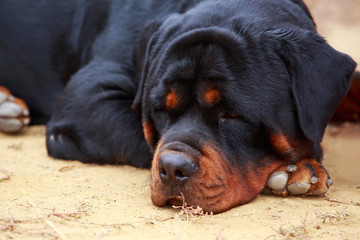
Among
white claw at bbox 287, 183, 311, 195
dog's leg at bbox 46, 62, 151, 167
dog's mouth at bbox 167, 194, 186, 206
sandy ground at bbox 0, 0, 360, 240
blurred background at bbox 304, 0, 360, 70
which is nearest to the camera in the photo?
sandy ground at bbox 0, 0, 360, 240

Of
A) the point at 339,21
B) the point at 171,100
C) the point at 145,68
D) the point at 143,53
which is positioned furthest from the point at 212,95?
the point at 339,21

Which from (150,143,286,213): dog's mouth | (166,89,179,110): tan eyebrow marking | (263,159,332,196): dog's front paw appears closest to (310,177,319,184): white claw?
(263,159,332,196): dog's front paw

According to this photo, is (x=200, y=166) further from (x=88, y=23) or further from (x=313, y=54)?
(x=88, y=23)

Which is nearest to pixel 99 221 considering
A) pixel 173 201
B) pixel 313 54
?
pixel 173 201

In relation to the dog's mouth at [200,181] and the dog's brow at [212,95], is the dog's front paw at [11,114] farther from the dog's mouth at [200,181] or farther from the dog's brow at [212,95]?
the dog's brow at [212,95]

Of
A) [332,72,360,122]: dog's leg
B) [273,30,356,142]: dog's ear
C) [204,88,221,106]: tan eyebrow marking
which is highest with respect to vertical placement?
[273,30,356,142]: dog's ear

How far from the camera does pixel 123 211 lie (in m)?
2.40

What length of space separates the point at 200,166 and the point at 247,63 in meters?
0.62

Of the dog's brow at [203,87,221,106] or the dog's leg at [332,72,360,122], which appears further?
the dog's leg at [332,72,360,122]

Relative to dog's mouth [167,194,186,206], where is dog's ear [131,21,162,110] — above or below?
above

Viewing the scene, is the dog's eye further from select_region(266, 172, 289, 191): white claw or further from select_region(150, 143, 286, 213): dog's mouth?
select_region(266, 172, 289, 191): white claw

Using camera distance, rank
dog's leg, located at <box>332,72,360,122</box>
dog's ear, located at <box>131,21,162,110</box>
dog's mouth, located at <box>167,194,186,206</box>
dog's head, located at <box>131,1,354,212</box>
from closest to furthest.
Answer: dog's mouth, located at <box>167,194,186,206</box>
dog's head, located at <box>131,1,354,212</box>
dog's ear, located at <box>131,21,162,110</box>
dog's leg, located at <box>332,72,360,122</box>

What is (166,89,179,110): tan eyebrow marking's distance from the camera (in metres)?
2.67

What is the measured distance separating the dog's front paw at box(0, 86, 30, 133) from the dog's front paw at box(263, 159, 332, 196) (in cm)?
236
